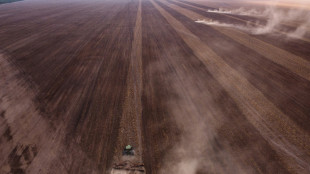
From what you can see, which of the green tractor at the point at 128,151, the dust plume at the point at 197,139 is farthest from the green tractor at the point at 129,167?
the dust plume at the point at 197,139

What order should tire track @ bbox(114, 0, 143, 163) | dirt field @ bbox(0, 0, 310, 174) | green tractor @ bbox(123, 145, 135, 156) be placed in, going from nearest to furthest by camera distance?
dirt field @ bbox(0, 0, 310, 174) < green tractor @ bbox(123, 145, 135, 156) < tire track @ bbox(114, 0, 143, 163)

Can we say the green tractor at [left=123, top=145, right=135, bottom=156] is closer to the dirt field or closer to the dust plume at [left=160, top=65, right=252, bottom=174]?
the dirt field

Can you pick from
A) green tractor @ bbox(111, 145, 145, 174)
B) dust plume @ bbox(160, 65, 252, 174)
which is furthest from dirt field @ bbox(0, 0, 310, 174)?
green tractor @ bbox(111, 145, 145, 174)

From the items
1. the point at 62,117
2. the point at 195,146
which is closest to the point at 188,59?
the point at 195,146

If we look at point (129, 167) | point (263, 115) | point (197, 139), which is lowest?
point (129, 167)

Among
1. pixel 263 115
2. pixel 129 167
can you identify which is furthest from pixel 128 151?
pixel 263 115

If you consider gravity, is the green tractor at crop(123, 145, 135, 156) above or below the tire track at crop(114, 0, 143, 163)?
below

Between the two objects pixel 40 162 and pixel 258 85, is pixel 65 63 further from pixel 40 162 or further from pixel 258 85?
pixel 258 85

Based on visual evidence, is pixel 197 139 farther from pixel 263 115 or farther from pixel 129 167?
pixel 263 115

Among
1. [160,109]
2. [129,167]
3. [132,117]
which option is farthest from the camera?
[160,109]
